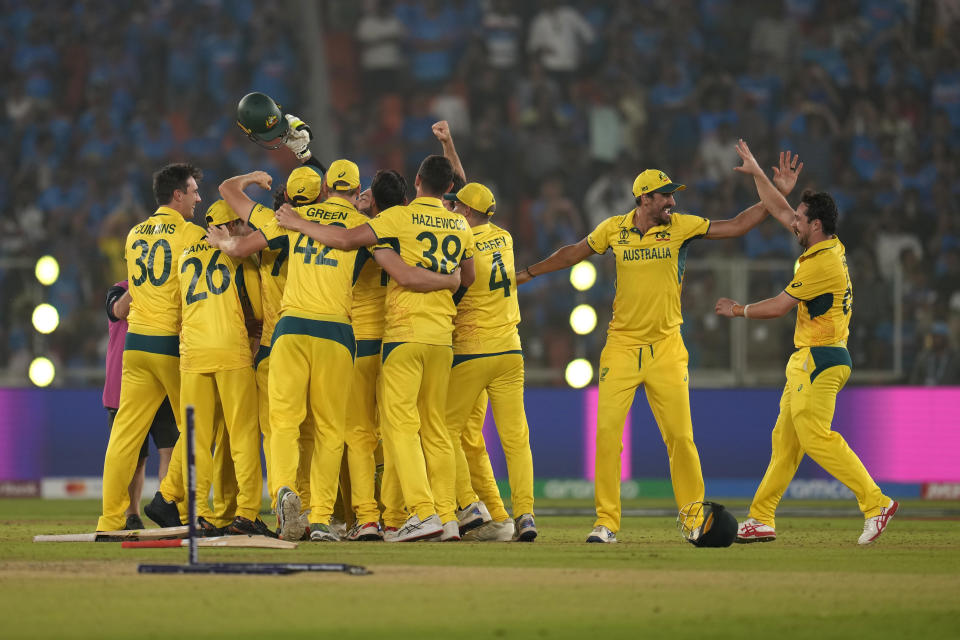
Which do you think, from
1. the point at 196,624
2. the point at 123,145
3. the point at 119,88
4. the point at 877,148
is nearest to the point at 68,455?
the point at 123,145

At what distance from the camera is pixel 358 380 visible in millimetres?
10773

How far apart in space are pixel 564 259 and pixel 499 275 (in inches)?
24.9

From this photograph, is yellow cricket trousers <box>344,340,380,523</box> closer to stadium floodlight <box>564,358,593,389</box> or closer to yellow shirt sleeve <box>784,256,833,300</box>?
yellow shirt sleeve <box>784,256,833,300</box>

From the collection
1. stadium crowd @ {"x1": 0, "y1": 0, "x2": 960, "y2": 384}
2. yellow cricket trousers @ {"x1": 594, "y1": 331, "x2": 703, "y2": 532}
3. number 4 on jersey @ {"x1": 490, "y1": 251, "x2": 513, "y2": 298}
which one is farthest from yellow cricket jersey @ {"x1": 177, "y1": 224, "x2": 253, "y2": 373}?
stadium crowd @ {"x1": 0, "y1": 0, "x2": 960, "y2": 384}

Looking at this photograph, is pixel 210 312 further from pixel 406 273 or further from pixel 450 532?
pixel 450 532

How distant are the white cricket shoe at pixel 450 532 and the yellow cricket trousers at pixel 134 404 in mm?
2030

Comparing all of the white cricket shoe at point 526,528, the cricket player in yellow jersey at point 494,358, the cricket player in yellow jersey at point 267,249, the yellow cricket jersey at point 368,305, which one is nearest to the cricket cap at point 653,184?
the cricket player in yellow jersey at point 494,358

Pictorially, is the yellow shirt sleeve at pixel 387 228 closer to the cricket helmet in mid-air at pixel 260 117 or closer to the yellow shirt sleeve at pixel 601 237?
the cricket helmet in mid-air at pixel 260 117

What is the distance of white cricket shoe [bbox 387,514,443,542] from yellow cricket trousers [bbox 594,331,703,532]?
125 centimetres

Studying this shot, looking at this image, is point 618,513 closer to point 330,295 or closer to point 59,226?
point 330,295

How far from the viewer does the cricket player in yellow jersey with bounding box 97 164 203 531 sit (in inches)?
410

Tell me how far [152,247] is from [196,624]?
459cm

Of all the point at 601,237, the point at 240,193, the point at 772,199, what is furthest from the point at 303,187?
the point at 772,199

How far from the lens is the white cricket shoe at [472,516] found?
10953 mm
